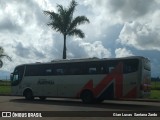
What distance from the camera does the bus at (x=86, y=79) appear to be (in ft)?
75.8

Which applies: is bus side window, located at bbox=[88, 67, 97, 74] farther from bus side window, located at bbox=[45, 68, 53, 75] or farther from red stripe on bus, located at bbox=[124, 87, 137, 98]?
bus side window, located at bbox=[45, 68, 53, 75]

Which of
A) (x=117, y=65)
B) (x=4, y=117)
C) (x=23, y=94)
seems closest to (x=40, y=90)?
(x=23, y=94)

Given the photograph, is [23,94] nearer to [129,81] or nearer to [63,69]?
[63,69]

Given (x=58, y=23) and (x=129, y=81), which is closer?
(x=129, y=81)

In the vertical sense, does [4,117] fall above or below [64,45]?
below

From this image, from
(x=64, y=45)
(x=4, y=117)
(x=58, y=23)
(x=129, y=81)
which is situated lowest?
(x=4, y=117)

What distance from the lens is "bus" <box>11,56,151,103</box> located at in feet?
75.8

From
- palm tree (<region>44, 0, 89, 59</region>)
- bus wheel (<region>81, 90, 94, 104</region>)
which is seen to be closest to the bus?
bus wheel (<region>81, 90, 94, 104</region>)

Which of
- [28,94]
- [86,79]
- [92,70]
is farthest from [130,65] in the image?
[28,94]

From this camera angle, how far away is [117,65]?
2372 centimetres

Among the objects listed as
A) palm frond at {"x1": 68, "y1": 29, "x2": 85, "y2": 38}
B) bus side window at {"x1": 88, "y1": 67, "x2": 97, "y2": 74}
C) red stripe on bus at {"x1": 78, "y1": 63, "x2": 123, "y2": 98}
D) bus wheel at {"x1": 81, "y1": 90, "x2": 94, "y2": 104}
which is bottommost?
bus wheel at {"x1": 81, "y1": 90, "x2": 94, "y2": 104}

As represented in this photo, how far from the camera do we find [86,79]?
2534 cm

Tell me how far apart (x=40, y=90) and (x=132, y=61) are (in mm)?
8877

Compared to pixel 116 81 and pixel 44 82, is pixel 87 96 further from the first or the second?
pixel 44 82
